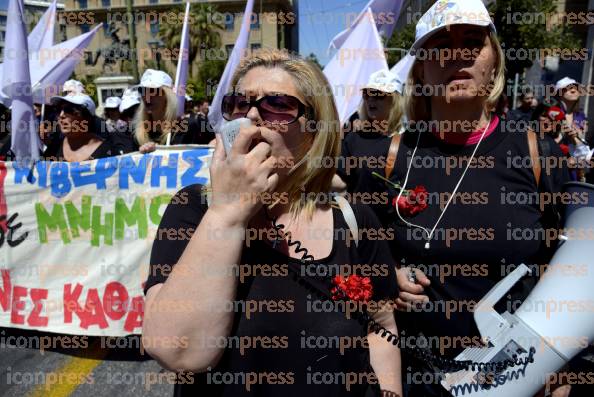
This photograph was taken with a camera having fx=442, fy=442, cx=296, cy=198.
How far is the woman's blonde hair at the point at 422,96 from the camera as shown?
1.79 meters

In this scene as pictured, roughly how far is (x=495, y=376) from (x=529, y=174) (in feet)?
2.49

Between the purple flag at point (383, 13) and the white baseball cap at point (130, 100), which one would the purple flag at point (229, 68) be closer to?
the purple flag at point (383, 13)

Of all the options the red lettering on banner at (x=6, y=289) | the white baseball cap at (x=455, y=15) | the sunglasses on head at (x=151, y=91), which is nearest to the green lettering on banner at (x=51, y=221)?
the red lettering on banner at (x=6, y=289)

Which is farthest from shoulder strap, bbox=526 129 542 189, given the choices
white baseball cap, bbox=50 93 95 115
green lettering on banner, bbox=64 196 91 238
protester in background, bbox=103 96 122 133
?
protester in background, bbox=103 96 122 133

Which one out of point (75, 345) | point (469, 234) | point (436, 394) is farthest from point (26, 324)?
point (469, 234)

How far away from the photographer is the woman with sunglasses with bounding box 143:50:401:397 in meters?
1.01

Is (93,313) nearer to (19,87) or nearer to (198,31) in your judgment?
(19,87)

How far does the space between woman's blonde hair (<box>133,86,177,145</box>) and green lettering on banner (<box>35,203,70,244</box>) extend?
1.14 m

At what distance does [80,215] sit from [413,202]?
287 centimetres

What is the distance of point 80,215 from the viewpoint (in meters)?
3.58

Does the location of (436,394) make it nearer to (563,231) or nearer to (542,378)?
(542,378)

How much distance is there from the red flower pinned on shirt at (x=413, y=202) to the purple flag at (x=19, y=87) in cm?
323

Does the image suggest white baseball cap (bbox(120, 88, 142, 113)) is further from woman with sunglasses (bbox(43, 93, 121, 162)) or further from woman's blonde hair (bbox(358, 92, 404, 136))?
woman's blonde hair (bbox(358, 92, 404, 136))

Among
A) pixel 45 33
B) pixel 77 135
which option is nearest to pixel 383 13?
pixel 77 135
